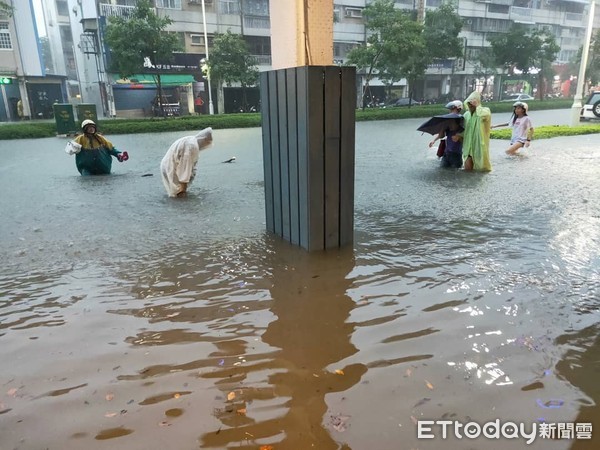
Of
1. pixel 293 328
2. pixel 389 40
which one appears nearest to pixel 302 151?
pixel 293 328

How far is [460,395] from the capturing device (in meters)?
2.34

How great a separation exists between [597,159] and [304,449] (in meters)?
10.7

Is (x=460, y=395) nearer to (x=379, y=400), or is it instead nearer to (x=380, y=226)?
(x=379, y=400)

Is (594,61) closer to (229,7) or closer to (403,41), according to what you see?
(403,41)

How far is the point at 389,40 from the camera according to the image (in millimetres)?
27672

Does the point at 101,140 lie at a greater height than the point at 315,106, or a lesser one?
lesser

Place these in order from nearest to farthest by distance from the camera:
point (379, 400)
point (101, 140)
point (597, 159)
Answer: point (379, 400), point (101, 140), point (597, 159)

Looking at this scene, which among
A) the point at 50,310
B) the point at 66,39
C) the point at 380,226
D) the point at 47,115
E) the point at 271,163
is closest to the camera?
the point at 50,310

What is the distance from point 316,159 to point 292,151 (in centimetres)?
31

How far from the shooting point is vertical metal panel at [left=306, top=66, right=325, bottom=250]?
4037mm

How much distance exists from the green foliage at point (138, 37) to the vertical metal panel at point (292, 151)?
2305 cm

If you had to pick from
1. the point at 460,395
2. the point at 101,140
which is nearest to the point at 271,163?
the point at 460,395

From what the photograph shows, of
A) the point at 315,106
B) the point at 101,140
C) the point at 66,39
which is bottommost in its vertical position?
the point at 101,140

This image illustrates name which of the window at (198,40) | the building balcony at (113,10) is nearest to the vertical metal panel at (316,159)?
the building balcony at (113,10)
